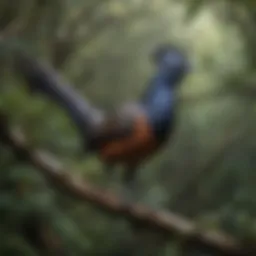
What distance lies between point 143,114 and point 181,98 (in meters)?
0.13

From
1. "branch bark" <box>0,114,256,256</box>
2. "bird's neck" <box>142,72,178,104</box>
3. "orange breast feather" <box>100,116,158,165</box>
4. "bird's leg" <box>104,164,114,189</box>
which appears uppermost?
"bird's neck" <box>142,72,178,104</box>

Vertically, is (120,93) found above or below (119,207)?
above

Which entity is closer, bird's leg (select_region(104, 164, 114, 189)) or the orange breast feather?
bird's leg (select_region(104, 164, 114, 189))

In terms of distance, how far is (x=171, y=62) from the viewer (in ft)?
3.06

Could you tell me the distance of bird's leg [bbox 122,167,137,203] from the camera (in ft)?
2.39

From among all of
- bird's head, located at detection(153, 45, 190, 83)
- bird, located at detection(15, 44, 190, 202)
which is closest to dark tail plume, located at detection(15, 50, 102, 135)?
bird, located at detection(15, 44, 190, 202)

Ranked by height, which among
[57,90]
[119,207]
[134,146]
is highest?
[134,146]

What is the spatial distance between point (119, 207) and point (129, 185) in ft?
0.30

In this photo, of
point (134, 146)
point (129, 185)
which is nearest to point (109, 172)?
point (129, 185)

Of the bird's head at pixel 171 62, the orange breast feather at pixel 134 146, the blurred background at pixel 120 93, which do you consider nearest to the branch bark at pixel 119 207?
the blurred background at pixel 120 93

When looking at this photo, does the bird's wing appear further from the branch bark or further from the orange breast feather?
the branch bark

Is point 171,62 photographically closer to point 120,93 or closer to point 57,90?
point 120,93

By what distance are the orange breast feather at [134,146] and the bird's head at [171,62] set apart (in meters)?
0.09

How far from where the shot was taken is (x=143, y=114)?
102cm
